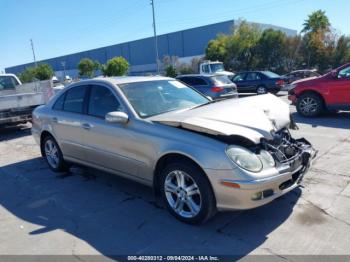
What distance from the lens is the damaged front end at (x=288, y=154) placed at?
355 centimetres

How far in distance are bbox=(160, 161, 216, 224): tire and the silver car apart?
0.03 feet

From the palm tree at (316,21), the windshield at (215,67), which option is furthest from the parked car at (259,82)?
the palm tree at (316,21)

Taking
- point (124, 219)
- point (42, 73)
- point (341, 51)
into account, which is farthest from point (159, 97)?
point (42, 73)

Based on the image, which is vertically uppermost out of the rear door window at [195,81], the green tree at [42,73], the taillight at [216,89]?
the rear door window at [195,81]

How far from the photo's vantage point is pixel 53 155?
19.6 feet

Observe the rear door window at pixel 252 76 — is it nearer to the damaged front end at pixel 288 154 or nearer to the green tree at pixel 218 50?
the damaged front end at pixel 288 154

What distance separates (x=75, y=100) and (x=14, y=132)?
21.6 feet

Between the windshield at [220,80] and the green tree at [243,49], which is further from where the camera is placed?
the green tree at [243,49]

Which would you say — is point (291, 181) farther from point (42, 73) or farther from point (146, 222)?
point (42, 73)

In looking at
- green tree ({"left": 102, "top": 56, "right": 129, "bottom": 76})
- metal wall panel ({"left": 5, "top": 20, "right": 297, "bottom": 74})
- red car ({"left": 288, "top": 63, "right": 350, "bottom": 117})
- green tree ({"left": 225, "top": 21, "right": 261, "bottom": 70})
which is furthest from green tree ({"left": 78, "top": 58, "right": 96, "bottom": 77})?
red car ({"left": 288, "top": 63, "right": 350, "bottom": 117})

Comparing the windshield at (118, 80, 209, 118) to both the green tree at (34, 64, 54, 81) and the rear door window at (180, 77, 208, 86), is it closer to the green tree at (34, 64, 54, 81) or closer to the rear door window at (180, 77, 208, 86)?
the rear door window at (180, 77, 208, 86)

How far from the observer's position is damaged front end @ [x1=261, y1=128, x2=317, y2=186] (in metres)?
3.55

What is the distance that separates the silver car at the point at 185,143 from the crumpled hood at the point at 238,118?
0.04 ft

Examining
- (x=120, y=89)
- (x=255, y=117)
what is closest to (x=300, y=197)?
(x=255, y=117)
